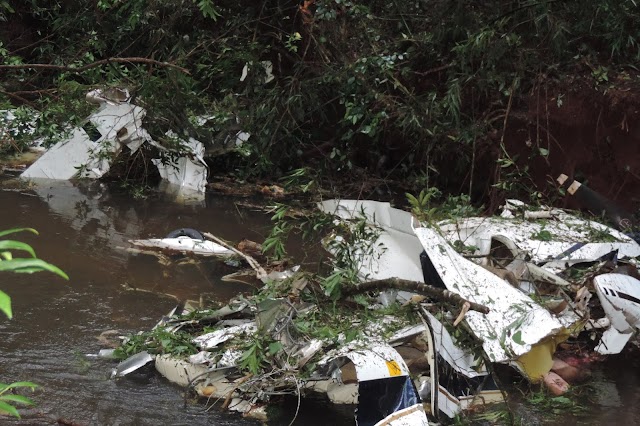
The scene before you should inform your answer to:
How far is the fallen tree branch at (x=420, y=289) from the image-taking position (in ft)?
9.98

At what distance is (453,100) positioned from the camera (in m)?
5.81

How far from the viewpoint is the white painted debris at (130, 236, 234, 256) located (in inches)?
204

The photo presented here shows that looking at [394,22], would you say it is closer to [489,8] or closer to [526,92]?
[489,8]

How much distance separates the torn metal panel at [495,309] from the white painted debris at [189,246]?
1.95m

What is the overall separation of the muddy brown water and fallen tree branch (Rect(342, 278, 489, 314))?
0.60 metres

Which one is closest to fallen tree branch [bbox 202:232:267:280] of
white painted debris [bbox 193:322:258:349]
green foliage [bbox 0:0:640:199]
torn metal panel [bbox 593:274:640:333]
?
white painted debris [bbox 193:322:258:349]

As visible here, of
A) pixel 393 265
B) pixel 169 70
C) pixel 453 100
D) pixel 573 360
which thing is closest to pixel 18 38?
pixel 169 70

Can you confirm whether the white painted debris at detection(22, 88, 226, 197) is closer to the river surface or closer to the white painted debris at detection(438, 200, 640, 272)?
the river surface

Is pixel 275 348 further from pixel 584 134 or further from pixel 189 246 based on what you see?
pixel 584 134

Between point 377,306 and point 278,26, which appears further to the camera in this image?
point 278,26

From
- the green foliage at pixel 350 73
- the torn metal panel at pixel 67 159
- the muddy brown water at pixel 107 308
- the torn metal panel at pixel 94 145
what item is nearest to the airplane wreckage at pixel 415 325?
the muddy brown water at pixel 107 308

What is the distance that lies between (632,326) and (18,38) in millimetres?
8353

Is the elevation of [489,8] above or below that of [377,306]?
above

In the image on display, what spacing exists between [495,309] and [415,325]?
1.42 feet
